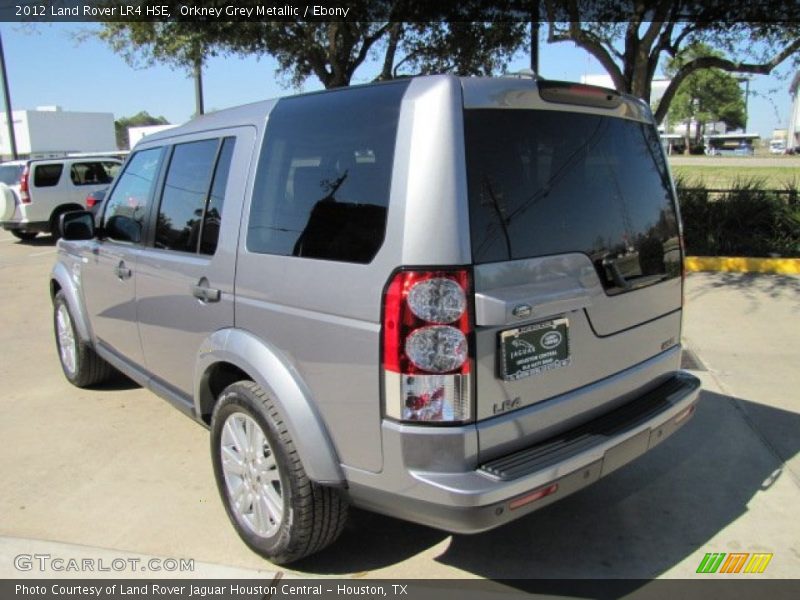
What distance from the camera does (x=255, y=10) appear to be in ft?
30.6

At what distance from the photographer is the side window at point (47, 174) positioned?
14312 mm

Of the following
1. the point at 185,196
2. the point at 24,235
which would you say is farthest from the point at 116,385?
the point at 24,235

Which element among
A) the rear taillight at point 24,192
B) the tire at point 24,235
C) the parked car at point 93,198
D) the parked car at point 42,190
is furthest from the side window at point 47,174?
the tire at point 24,235

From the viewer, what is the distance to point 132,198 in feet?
13.3

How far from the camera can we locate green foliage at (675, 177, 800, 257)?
9.29m

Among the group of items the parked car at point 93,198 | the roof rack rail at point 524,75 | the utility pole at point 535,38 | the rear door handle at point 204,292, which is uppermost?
the utility pole at point 535,38

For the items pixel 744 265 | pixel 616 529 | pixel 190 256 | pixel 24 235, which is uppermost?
pixel 190 256

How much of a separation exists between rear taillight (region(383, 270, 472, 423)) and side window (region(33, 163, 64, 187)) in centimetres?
1449

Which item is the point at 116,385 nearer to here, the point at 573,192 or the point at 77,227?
the point at 77,227

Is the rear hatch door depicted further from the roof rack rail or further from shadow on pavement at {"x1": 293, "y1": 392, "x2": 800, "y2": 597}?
shadow on pavement at {"x1": 293, "y1": 392, "x2": 800, "y2": 597}

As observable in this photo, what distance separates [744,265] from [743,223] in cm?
103

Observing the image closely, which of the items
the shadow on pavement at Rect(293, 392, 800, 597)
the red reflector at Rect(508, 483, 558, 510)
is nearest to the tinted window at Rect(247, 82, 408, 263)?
the red reflector at Rect(508, 483, 558, 510)

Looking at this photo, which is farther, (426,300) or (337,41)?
(337,41)

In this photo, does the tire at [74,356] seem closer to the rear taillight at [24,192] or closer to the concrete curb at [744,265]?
the concrete curb at [744,265]
